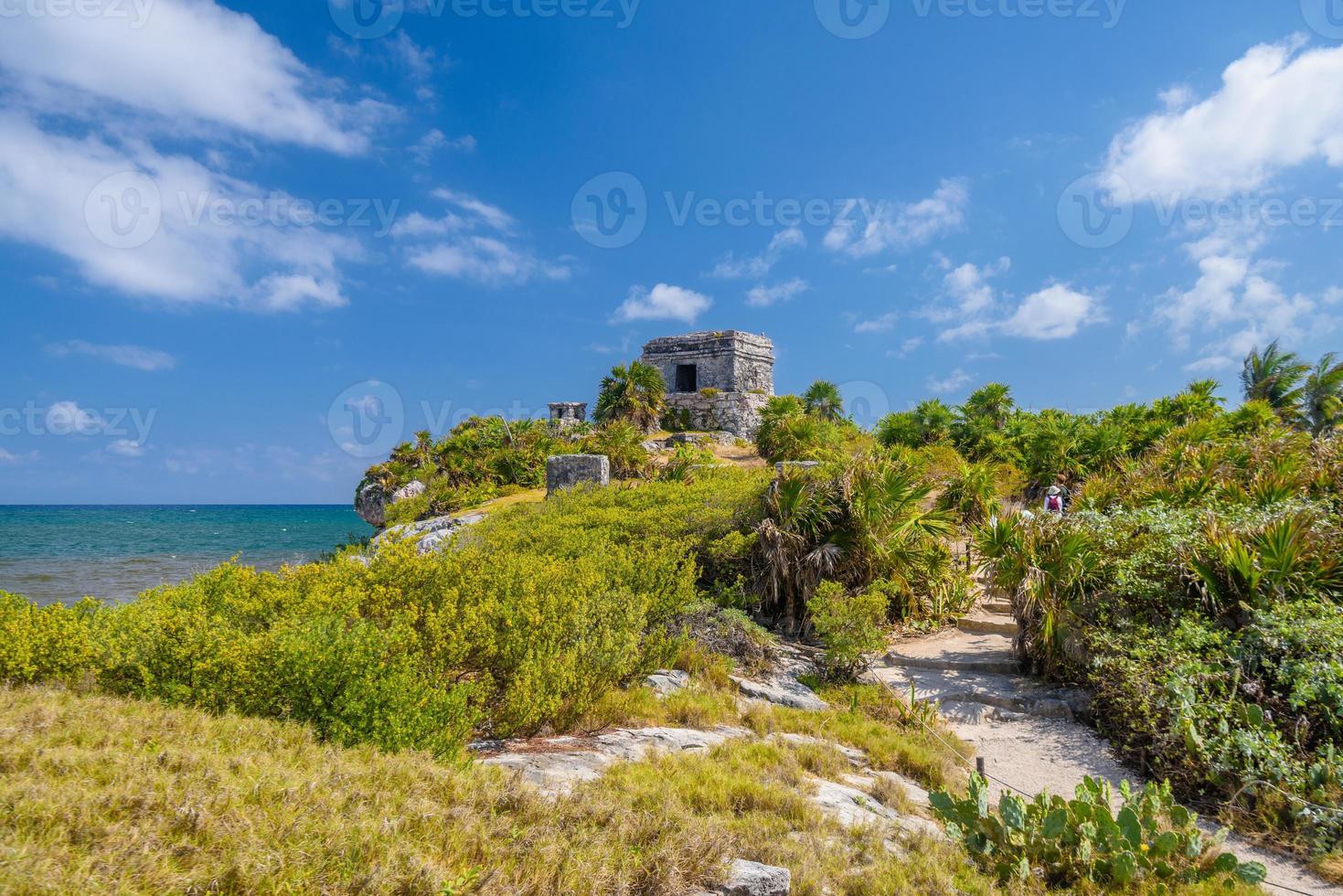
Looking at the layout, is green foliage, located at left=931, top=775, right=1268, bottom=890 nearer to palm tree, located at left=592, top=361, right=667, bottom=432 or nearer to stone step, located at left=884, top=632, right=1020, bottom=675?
stone step, located at left=884, top=632, right=1020, bottom=675

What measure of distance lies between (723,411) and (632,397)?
212 inches

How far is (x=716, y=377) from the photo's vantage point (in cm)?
3547

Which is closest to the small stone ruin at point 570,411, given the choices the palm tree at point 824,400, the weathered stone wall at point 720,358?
the weathered stone wall at point 720,358

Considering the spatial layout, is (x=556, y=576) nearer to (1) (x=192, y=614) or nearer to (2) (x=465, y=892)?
(1) (x=192, y=614)

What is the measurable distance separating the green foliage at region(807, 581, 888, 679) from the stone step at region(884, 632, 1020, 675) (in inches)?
Result: 42.8

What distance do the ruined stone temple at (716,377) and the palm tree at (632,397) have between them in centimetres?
224

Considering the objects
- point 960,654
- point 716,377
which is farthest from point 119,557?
point 960,654

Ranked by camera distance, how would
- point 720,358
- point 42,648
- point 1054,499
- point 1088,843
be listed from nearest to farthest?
point 42,648 < point 1088,843 < point 1054,499 < point 720,358

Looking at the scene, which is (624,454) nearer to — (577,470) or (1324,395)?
(577,470)

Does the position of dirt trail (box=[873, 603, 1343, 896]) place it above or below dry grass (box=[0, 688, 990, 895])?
below

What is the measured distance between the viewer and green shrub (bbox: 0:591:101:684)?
3.39 m

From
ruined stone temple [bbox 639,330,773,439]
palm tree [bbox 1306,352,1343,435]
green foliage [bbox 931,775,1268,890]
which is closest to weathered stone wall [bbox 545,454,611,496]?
green foliage [bbox 931,775,1268,890]

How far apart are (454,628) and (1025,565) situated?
21.5 ft

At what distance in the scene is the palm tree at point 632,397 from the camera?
31031 millimetres
